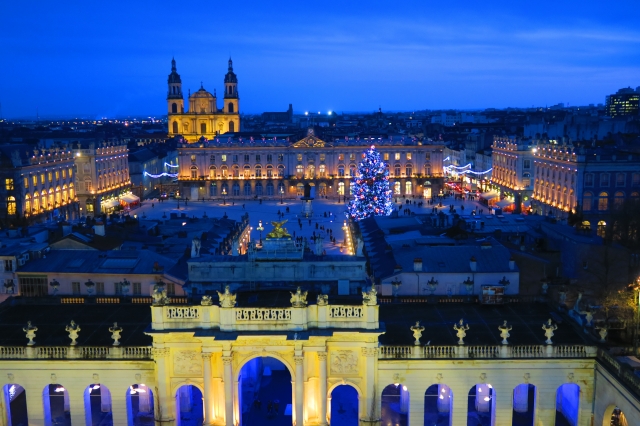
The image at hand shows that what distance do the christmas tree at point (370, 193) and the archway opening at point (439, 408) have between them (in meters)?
54.9

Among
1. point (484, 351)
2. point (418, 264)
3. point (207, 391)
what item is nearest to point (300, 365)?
point (207, 391)

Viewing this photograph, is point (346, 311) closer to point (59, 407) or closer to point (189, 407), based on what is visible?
point (189, 407)

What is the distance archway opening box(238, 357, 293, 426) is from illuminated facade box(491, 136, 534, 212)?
76595 mm

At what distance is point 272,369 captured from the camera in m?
40.4

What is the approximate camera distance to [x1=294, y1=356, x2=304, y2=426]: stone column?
95.4ft

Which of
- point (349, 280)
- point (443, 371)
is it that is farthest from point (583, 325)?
point (349, 280)

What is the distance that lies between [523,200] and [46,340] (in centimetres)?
9754

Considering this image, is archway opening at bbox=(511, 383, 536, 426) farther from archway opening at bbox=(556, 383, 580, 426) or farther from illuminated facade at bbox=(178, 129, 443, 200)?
illuminated facade at bbox=(178, 129, 443, 200)

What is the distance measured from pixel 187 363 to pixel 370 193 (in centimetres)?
6581

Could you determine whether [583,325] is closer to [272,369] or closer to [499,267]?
[499,267]

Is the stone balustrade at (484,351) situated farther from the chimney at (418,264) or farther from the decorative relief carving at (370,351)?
the chimney at (418,264)

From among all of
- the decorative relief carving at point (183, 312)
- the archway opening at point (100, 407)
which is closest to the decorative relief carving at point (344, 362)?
the decorative relief carving at point (183, 312)

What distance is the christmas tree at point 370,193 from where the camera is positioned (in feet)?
304

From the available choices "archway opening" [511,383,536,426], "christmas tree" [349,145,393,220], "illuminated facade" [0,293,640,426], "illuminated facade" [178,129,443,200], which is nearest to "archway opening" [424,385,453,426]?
"archway opening" [511,383,536,426]
